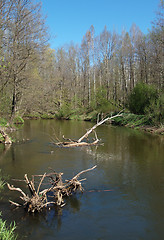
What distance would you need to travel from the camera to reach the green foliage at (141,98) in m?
25.1

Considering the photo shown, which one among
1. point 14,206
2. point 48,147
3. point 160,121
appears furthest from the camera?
point 160,121

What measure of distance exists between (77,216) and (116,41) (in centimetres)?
3782

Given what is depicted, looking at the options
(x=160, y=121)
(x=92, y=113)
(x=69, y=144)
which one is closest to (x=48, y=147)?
(x=69, y=144)

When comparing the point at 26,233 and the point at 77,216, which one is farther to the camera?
the point at 77,216

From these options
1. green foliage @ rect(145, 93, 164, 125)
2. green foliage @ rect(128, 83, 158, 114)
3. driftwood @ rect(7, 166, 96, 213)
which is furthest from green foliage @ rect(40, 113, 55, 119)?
driftwood @ rect(7, 166, 96, 213)

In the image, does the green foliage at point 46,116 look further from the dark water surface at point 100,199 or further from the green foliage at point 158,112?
the dark water surface at point 100,199

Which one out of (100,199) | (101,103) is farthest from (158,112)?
(100,199)

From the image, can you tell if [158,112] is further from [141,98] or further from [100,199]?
[100,199]

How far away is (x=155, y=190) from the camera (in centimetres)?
707

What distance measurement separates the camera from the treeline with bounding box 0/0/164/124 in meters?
16.1

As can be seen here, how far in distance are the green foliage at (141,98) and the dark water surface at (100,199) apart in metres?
14.1

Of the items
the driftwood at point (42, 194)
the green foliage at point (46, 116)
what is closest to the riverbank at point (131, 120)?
the green foliage at point (46, 116)

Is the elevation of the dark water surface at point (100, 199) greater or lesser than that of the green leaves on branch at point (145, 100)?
lesser

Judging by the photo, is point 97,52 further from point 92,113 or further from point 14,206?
point 14,206
